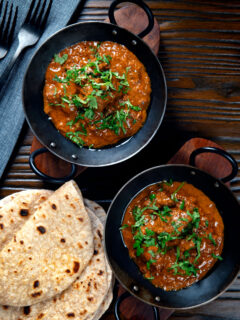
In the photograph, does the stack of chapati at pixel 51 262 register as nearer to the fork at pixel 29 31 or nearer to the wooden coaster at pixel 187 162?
the wooden coaster at pixel 187 162

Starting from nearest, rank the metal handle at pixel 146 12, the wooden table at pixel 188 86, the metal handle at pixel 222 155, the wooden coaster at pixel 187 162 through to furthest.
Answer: the metal handle at pixel 222 155, the metal handle at pixel 146 12, the wooden coaster at pixel 187 162, the wooden table at pixel 188 86

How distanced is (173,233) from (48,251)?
92 cm

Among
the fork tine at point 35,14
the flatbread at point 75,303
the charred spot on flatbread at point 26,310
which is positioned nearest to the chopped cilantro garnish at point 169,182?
the flatbread at point 75,303

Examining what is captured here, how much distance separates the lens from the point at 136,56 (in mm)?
2830

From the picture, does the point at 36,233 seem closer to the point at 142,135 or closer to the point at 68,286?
the point at 68,286

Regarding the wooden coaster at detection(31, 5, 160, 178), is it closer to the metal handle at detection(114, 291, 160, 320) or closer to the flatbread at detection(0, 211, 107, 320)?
the flatbread at detection(0, 211, 107, 320)

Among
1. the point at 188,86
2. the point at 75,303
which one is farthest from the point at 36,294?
the point at 188,86

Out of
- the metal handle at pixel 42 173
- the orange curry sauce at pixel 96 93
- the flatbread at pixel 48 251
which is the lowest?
the flatbread at pixel 48 251

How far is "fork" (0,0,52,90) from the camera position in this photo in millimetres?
2869

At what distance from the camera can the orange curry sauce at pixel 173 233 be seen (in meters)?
2.57

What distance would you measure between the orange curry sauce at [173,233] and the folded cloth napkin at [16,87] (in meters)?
1.11

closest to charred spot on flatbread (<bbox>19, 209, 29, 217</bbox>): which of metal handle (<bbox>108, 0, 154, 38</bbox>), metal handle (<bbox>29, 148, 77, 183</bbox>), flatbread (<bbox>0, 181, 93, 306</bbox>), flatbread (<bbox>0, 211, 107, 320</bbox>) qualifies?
flatbread (<bbox>0, 181, 93, 306</bbox>)

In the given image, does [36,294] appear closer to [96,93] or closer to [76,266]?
[76,266]

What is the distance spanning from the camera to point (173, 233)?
256cm
